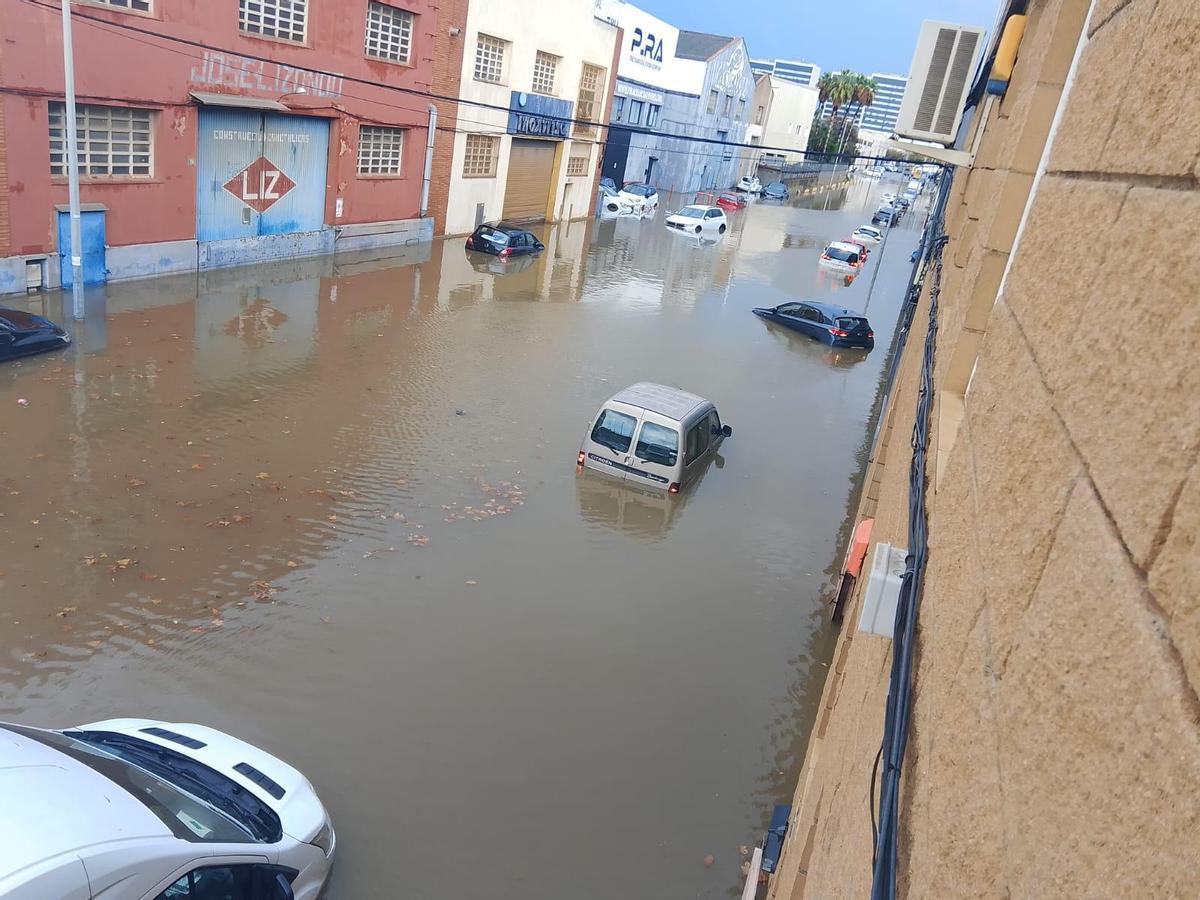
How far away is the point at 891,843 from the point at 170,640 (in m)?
9.41

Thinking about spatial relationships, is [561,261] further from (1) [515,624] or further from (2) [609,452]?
(1) [515,624]

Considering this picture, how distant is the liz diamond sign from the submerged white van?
1638 cm

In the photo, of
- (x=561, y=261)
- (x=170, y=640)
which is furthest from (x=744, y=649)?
(x=561, y=261)

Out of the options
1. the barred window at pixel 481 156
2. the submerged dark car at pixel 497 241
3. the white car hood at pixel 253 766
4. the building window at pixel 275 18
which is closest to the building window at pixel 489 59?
the barred window at pixel 481 156

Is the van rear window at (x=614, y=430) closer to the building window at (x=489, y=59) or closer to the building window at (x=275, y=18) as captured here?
the building window at (x=275, y=18)

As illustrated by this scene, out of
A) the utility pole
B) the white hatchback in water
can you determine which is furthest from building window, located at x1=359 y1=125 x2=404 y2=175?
the white hatchback in water

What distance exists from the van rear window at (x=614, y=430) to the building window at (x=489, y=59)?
25158 mm

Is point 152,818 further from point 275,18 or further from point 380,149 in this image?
point 380,149

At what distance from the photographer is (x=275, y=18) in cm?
2495

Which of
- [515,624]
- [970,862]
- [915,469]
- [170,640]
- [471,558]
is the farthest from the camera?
[471,558]

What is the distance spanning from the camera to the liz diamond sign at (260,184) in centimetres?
2561

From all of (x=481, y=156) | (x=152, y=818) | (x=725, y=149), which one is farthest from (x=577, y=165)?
(x=152, y=818)

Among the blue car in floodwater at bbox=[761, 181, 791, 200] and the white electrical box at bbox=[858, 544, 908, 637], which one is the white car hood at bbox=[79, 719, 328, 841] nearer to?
the white electrical box at bbox=[858, 544, 908, 637]

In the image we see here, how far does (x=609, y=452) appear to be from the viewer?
14805mm
